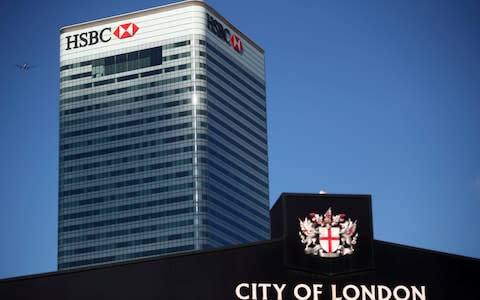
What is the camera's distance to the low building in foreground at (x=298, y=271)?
5372 cm

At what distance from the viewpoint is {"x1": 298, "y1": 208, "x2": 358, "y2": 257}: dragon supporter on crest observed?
55500 mm

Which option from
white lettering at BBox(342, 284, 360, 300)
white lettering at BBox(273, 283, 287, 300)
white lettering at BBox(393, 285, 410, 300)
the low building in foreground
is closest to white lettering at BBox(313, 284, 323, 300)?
the low building in foreground

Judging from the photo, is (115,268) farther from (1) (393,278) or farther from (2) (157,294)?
Answer: (1) (393,278)

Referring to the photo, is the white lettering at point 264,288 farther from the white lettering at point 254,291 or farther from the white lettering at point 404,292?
the white lettering at point 404,292

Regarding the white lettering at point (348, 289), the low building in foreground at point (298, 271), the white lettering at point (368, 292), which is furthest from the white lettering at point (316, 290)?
the white lettering at point (368, 292)

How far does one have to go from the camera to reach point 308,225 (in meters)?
55.6

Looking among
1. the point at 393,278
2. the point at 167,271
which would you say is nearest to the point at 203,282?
the point at 167,271

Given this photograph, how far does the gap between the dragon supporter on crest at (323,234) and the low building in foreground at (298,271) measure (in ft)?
0.16

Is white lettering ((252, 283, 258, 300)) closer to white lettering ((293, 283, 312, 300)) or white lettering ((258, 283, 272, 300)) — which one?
white lettering ((258, 283, 272, 300))

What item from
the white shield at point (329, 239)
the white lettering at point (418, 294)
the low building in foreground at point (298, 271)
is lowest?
the white lettering at point (418, 294)

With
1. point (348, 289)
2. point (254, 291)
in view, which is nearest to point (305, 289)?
point (348, 289)

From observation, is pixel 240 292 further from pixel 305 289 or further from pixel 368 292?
pixel 368 292

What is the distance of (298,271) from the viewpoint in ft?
182

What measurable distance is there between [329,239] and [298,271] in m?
2.16
